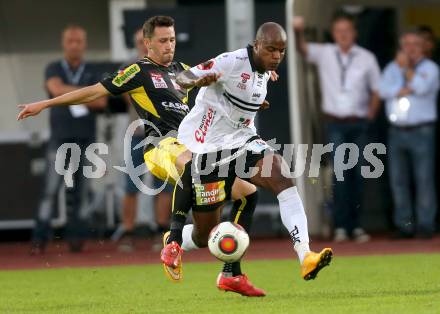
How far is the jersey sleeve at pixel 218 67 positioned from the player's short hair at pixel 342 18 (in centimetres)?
598

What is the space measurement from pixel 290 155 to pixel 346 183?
30.3 inches

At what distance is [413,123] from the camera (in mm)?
15203

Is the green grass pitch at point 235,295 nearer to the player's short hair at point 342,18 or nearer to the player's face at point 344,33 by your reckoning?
the player's face at point 344,33

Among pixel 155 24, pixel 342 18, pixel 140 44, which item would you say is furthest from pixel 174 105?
pixel 342 18

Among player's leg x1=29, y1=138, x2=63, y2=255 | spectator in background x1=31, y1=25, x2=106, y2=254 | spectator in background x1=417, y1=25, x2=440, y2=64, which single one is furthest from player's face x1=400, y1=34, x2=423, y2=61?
player's leg x1=29, y1=138, x2=63, y2=255

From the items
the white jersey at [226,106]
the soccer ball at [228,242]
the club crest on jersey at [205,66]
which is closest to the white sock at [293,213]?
the soccer ball at [228,242]

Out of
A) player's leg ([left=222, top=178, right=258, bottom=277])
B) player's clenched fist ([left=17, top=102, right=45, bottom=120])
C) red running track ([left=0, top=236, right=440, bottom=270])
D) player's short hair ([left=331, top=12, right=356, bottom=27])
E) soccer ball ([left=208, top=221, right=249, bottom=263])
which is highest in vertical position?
player's short hair ([left=331, top=12, right=356, bottom=27])

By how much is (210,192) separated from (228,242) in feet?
2.20

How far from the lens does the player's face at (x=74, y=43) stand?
1450 cm

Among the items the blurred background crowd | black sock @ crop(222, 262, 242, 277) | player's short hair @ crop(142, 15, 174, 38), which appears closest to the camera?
black sock @ crop(222, 262, 242, 277)

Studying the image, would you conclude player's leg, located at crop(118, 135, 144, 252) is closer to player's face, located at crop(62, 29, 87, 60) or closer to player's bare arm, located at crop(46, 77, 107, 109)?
player's bare arm, located at crop(46, 77, 107, 109)

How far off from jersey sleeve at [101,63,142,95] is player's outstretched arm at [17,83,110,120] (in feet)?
0.33

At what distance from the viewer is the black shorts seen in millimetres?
9461

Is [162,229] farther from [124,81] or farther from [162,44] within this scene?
[124,81]
